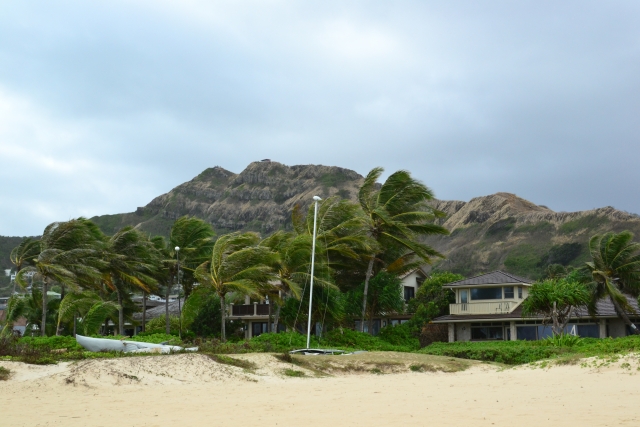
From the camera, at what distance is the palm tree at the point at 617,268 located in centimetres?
3506

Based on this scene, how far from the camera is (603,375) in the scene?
18.3m

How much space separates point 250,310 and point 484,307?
15947mm

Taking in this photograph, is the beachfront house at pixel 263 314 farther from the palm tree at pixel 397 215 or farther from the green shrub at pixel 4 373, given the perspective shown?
the green shrub at pixel 4 373

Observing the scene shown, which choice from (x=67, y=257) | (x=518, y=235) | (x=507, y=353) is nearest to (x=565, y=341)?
(x=507, y=353)

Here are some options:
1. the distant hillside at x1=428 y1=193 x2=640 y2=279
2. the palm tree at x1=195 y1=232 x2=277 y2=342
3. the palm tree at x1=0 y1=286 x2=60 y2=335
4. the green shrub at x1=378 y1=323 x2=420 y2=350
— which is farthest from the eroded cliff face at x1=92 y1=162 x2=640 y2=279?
the palm tree at x1=0 y1=286 x2=60 y2=335

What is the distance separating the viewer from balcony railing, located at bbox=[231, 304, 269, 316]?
46.5 metres

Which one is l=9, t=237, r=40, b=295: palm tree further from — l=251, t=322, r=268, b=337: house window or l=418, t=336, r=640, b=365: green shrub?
l=418, t=336, r=640, b=365: green shrub

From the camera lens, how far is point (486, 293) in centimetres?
3972

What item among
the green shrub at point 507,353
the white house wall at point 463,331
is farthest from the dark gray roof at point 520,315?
the green shrub at point 507,353

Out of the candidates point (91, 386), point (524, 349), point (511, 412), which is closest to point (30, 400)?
point (91, 386)

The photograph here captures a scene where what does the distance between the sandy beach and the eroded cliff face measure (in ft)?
168

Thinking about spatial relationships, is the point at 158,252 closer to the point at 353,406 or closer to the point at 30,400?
the point at 30,400

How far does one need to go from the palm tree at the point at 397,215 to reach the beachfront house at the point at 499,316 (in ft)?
13.2

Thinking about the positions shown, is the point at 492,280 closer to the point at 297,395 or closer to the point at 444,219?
the point at 297,395
